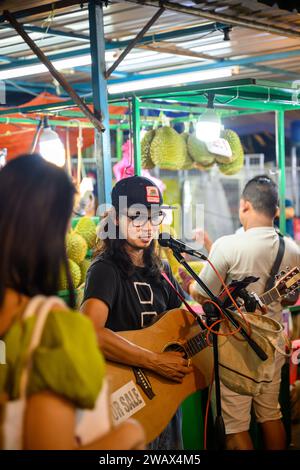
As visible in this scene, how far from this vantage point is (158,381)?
377 cm

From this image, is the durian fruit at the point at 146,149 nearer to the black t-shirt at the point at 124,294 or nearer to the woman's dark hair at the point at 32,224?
the black t-shirt at the point at 124,294

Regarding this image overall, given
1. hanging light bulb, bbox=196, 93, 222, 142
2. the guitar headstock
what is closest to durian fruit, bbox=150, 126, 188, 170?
hanging light bulb, bbox=196, 93, 222, 142

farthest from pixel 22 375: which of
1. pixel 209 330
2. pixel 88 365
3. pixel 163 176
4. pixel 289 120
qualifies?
pixel 289 120

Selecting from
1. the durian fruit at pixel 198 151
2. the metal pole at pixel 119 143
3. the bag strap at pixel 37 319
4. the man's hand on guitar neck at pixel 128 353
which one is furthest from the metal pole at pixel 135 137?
the bag strap at pixel 37 319

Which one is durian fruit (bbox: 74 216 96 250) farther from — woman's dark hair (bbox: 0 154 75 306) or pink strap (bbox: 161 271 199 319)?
woman's dark hair (bbox: 0 154 75 306)

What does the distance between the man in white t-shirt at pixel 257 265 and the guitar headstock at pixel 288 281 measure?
259mm

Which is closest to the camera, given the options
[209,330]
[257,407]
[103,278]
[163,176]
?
[103,278]

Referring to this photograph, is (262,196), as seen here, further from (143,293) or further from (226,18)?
(143,293)

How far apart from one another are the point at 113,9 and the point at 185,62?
2418 mm

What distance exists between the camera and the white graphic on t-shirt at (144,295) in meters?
3.69

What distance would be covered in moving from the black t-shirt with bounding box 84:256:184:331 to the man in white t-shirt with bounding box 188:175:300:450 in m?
0.96

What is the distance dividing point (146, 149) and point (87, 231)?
0.93 meters

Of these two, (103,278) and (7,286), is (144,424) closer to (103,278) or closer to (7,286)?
(103,278)

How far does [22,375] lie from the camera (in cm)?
180
